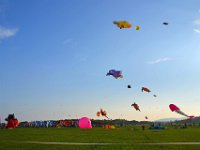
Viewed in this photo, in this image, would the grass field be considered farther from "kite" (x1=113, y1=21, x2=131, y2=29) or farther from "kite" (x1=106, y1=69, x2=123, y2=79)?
"kite" (x1=113, y1=21, x2=131, y2=29)

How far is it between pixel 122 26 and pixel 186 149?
1349 centimetres

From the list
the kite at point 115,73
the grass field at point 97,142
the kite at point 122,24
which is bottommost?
the grass field at point 97,142

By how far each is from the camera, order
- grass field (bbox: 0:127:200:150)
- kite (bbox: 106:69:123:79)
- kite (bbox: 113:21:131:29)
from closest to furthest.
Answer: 1. grass field (bbox: 0:127:200:150)
2. kite (bbox: 113:21:131:29)
3. kite (bbox: 106:69:123:79)

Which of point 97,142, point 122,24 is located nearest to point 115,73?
point 122,24

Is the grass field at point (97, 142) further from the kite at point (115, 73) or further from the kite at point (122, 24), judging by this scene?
the kite at point (122, 24)

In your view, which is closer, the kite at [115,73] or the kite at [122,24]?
the kite at [122,24]

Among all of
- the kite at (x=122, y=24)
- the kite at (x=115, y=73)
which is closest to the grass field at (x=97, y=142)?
the kite at (x=115, y=73)

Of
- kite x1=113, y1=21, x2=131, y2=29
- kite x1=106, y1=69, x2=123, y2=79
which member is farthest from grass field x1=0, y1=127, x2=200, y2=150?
kite x1=113, y1=21, x2=131, y2=29

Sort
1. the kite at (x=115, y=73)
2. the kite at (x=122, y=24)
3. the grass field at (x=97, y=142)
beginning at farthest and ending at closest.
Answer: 1. the kite at (x=115, y=73)
2. the kite at (x=122, y=24)
3. the grass field at (x=97, y=142)

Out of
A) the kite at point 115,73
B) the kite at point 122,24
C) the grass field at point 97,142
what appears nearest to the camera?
the grass field at point 97,142

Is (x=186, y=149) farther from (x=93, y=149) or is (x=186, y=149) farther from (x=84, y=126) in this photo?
(x=84, y=126)

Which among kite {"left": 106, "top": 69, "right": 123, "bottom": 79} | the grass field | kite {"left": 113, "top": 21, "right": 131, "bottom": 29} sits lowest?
the grass field

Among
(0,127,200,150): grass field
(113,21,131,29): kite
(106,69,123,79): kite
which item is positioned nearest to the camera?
(0,127,200,150): grass field

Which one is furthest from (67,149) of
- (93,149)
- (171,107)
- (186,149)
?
(171,107)
